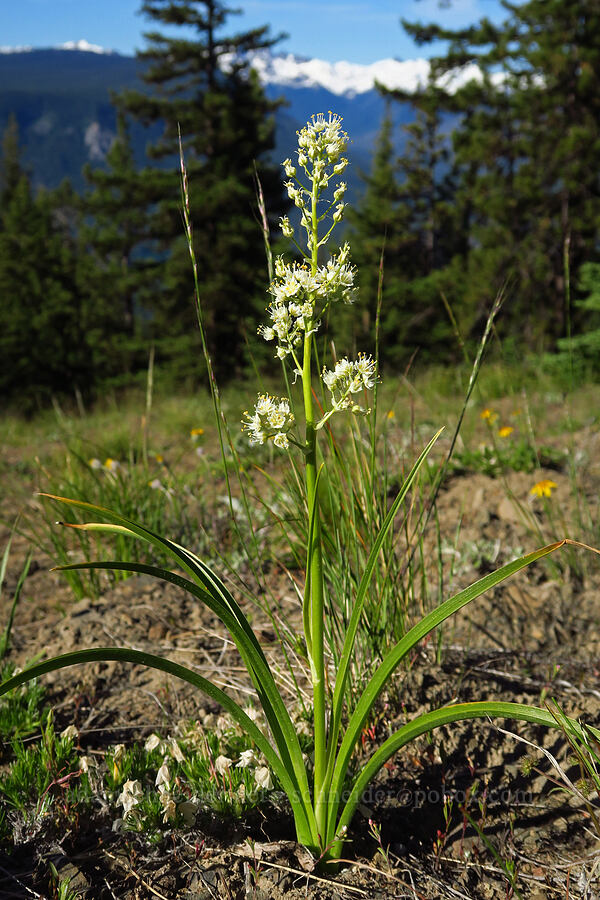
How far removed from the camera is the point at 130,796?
1.53 metres

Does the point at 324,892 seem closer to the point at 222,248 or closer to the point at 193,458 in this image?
the point at 193,458

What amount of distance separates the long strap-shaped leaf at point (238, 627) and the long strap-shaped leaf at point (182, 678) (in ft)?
0.08

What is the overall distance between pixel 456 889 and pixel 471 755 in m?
0.42

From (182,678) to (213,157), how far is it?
1696 cm

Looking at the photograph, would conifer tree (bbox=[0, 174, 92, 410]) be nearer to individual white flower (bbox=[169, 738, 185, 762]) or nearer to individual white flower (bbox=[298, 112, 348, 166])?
individual white flower (bbox=[169, 738, 185, 762])

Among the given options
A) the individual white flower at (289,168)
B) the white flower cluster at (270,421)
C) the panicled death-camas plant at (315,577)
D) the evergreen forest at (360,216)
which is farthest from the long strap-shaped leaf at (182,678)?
the evergreen forest at (360,216)

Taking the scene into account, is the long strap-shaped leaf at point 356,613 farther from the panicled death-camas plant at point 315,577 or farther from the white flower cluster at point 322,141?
the white flower cluster at point 322,141

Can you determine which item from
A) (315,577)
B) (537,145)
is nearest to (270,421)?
(315,577)

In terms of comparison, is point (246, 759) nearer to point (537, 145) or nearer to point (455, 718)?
point (455, 718)

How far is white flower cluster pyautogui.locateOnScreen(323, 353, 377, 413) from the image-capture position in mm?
1284

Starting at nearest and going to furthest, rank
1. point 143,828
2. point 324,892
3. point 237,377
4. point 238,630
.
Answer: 1. point 238,630
2. point 324,892
3. point 143,828
4. point 237,377

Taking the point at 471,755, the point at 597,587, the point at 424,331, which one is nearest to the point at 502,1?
the point at 424,331

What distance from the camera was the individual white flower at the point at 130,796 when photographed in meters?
1.52

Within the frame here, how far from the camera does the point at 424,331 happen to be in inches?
821
